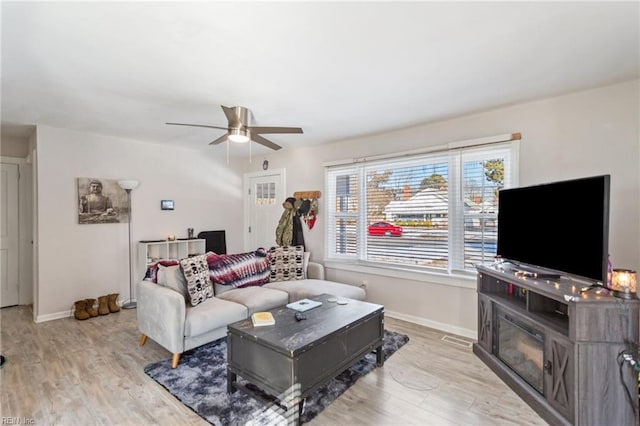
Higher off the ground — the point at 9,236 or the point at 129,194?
the point at 129,194

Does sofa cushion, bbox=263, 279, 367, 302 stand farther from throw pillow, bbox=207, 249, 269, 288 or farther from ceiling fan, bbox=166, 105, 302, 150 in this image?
ceiling fan, bbox=166, 105, 302, 150

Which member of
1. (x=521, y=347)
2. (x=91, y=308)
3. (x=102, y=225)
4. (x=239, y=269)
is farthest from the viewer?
(x=102, y=225)

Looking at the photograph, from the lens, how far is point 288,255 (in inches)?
166

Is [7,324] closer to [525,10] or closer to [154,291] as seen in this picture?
[154,291]

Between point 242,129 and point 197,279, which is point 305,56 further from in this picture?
point 197,279

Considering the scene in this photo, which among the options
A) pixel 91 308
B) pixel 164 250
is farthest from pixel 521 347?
pixel 91 308

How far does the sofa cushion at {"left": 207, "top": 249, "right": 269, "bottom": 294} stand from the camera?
3549 mm

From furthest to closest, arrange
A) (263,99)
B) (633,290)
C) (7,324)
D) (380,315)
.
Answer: (7,324), (263,99), (380,315), (633,290)

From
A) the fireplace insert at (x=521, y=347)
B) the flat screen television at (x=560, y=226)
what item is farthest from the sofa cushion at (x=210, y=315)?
the flat screen television at (x=560, y=226)

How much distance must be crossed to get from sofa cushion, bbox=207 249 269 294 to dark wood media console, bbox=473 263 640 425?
2.77 m

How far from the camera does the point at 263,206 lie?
18.6 ft

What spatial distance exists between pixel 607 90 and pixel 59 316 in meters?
6.46

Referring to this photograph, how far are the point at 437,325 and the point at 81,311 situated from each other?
14.7 feet

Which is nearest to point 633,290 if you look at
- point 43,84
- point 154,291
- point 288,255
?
point 288,255
